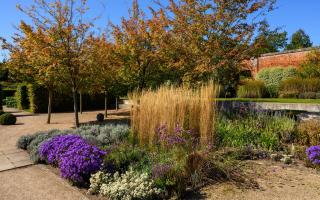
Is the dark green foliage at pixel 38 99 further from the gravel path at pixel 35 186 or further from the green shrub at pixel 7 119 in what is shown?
the gravel path at pixel 35 186

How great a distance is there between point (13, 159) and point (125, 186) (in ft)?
10.9

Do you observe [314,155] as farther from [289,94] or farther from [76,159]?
[289,94]

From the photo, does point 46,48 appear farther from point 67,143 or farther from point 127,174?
point 127,174

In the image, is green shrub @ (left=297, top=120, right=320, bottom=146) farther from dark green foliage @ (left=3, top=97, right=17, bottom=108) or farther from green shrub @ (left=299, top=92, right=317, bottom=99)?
dark green foliage @ (left=3, top=97, right=17, bottom=108)

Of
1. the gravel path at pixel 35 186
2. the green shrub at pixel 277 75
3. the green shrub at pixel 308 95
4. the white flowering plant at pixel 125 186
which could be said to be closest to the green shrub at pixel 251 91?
the green shrub at pixel 277 75

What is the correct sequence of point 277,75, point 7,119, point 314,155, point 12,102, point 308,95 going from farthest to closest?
point 12,102, point 277,75, point 308,95, point 7,119, point 314,155

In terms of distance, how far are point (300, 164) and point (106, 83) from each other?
793 cm

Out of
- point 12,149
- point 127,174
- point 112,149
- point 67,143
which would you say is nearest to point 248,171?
point 127,174

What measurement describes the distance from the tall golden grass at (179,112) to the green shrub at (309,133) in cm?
201

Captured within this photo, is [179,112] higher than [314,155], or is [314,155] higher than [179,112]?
[179,112]

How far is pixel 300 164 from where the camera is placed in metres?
5.00

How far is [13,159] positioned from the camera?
6.11m

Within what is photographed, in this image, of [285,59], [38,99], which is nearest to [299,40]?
[285,59]

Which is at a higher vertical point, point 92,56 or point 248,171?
point 92,56
